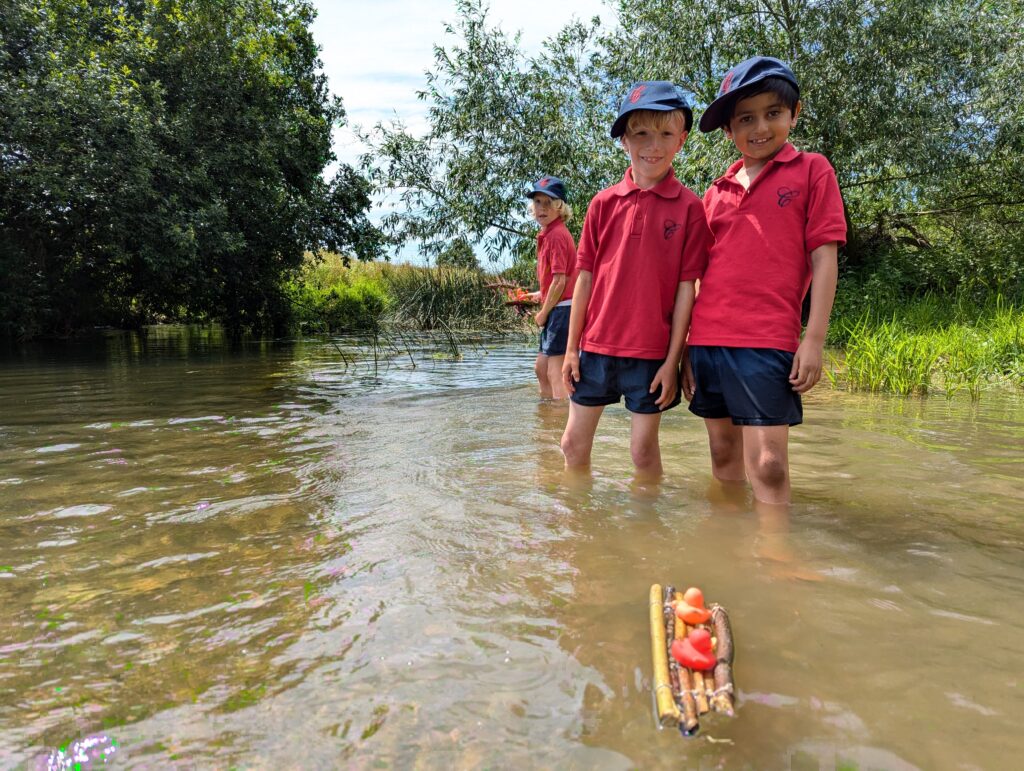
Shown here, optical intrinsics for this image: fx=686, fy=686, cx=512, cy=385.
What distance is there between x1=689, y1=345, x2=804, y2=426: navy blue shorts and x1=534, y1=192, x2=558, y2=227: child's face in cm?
317

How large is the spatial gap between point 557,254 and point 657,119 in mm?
2693

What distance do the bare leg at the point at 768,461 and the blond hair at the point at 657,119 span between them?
1261mm

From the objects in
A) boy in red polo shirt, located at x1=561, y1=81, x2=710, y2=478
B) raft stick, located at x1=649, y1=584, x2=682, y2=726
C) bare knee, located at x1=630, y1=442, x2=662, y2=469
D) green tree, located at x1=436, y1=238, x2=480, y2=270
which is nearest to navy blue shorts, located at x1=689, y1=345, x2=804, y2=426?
boy in red polo shirt, located at x1=561, y1=81, x2=710, y2=478

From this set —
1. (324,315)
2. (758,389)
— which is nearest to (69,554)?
(758,389)

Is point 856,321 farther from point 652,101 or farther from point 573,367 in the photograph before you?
point 652,101

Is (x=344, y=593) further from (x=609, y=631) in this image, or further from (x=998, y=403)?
(x=998, y=403)

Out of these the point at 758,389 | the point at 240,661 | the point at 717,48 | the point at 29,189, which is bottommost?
the point at 240,661

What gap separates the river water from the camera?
152 centimetres

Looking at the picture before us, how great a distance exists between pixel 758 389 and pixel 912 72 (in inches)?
514

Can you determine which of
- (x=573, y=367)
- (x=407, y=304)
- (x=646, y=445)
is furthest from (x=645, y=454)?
(x=407, y=304)

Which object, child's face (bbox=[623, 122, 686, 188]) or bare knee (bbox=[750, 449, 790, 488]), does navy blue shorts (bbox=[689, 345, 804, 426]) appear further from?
child's face (bbox=[623, 122, 686, 188])

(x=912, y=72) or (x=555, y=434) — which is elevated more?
(x=912, y=72)

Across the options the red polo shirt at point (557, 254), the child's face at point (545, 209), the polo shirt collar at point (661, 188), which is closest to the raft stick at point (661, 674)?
the polo shirt collar at point (661, 188)

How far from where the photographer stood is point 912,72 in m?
12.5
